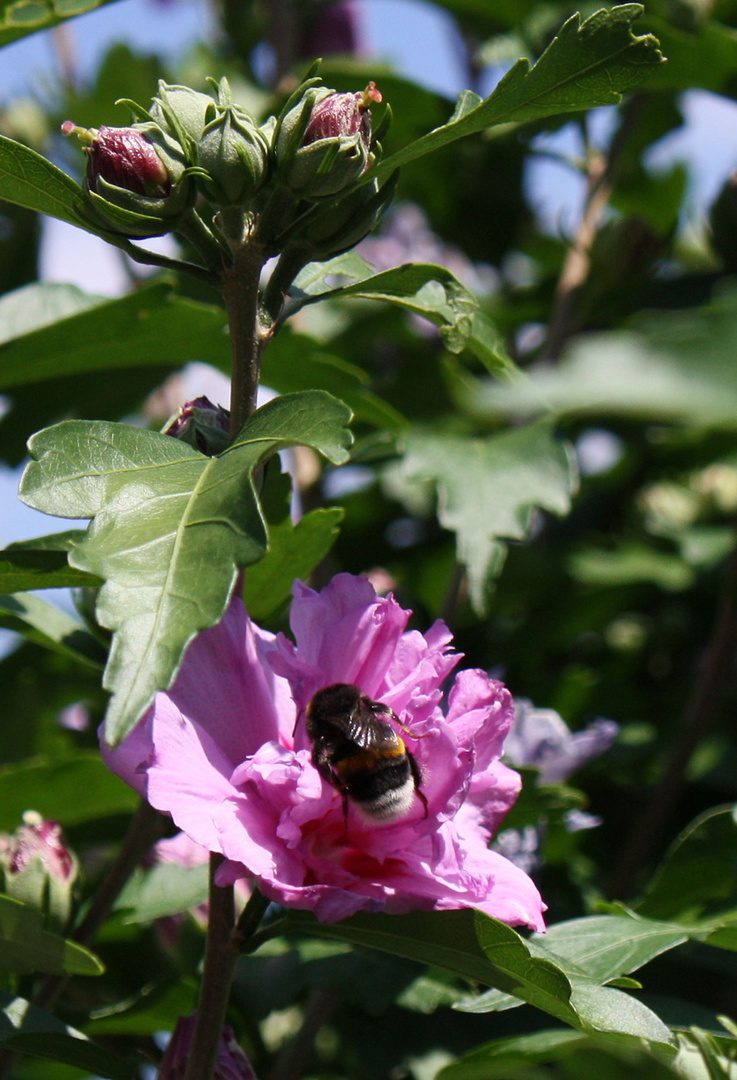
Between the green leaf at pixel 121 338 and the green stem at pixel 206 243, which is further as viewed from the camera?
the green leaf at pixel 121 338

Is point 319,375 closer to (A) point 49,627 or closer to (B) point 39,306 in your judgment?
(B) point 39,306

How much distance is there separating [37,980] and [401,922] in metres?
0.50

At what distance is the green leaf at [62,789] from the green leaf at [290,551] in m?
0.38

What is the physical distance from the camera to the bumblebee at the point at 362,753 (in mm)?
835

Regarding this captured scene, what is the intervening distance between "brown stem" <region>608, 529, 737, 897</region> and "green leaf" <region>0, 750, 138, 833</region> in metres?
0.78

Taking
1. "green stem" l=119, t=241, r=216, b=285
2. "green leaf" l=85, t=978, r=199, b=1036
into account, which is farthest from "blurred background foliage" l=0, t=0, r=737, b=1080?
"green stem" l=119, t=241, r=216, b=285

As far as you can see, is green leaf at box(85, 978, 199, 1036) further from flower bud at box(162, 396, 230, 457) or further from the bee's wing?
flower bud at box(162, 396, 230, 457)

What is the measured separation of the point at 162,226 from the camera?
0.84m

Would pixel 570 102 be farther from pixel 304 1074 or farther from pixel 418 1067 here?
pixel 304 1074

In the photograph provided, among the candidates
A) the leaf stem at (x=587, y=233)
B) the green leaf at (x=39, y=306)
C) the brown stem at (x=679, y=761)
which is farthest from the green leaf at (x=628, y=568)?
the green leaf at (x=39, y=306)

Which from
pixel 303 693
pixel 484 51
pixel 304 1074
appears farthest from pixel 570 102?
pixel 484 51

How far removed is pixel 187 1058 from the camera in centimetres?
90

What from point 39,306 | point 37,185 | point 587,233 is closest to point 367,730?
point 37,185

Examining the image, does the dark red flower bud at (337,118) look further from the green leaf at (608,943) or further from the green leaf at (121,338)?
the green leaf at (608,943)
